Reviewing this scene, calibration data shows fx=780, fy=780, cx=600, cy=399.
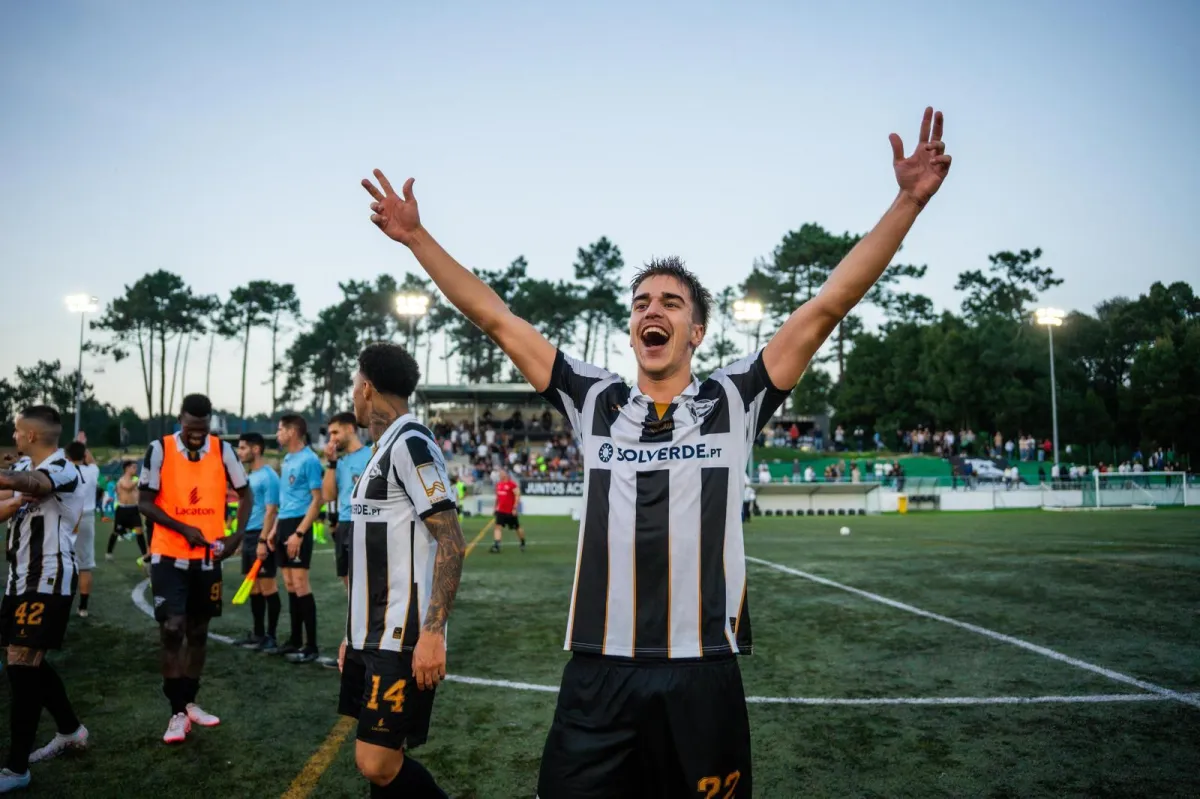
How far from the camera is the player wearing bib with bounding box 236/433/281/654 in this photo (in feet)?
28.2

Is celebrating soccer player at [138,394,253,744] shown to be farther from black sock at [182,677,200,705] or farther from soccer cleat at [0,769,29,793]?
soccer cleat at [0,769,29,793]

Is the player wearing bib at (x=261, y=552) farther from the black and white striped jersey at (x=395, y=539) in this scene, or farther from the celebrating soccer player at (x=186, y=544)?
the black and white striped jersey at (x=395, y=539)

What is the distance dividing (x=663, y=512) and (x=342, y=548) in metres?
6.10

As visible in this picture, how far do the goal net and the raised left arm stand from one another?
3688 centimetres

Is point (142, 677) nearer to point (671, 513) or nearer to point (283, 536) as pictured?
point (283, 536)

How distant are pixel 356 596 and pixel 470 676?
3720 mm

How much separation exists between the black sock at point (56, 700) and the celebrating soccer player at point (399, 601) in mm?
2671

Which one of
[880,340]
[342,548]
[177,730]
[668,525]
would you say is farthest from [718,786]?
[880,340]

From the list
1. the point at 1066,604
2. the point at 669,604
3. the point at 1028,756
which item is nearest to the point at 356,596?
the point at 669,604

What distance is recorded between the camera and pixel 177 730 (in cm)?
549

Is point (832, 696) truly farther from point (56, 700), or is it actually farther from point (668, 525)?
point (56, 700)

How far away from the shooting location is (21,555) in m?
5.24

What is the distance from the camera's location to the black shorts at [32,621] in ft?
16.4

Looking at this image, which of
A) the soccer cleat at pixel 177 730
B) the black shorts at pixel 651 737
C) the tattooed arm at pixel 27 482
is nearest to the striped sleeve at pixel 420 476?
the black shorts at pixel 651 737
